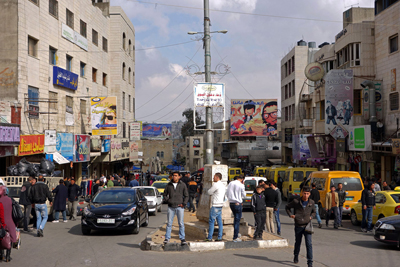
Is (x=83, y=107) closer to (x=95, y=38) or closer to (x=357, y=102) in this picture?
(x=95, y=38)

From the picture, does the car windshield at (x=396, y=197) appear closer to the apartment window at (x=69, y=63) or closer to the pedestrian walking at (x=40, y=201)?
the pedestrian walking at (x=40, y=201)

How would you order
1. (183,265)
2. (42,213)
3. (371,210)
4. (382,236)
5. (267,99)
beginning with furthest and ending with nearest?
(267,99), (371,210), (42,213), (382,236), (183,265)

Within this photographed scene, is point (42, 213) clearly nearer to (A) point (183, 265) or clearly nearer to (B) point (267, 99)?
(A) point (183, 265)

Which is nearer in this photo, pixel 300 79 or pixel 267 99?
pixel 300 79

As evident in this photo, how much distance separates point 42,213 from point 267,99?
53.3 meters

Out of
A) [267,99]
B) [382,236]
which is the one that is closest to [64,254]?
[382,236]

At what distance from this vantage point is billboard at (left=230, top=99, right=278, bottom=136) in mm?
64062

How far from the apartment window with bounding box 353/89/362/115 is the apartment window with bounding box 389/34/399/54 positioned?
14.7 ft

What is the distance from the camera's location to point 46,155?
81.5 feet

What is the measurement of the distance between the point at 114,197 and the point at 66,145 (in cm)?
1523

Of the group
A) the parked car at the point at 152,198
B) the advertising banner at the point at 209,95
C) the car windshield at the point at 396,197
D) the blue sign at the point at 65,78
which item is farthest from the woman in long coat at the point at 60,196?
the blue sign at the point at 65,78

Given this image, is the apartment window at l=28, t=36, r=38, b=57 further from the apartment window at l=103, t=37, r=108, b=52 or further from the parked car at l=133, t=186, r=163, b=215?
the apartment window at l=103, t=37, r=108, b=52

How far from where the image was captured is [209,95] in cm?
1375

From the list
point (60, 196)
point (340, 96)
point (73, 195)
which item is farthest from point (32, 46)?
point (340, 96)
